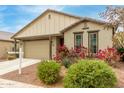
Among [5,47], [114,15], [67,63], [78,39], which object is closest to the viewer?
[67,63]

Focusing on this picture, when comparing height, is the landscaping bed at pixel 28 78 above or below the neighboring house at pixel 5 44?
below

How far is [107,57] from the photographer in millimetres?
15203

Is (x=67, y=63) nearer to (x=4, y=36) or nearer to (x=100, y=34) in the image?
(x=100, y=34)

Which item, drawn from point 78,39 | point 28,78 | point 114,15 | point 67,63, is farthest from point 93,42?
point 28,78

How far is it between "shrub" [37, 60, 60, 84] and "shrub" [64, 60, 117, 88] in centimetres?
168

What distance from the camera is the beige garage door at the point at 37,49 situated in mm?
23719

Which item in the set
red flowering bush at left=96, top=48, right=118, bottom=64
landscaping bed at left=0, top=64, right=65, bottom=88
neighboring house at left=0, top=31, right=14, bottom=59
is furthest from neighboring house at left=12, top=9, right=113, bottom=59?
landscaping bed at left=0, top=64, right=65, bottom=88

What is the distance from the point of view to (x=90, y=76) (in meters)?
Result: 9.88

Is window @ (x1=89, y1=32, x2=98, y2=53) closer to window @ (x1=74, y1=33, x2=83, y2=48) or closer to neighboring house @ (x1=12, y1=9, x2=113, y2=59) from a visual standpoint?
neighboring house @ (x1=12, y1=9, x2=113, y2=59)

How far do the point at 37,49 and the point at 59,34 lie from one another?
12.0ft

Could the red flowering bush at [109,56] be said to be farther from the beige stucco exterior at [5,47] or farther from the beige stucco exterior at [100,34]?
the beige stucco exterior at [5,47]

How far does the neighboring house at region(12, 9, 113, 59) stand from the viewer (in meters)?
19.0

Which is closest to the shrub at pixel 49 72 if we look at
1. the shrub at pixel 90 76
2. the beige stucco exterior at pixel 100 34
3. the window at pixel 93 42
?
the shrub at pixel 90 76

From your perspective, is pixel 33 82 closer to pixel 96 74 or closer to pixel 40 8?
pixel 96 74
